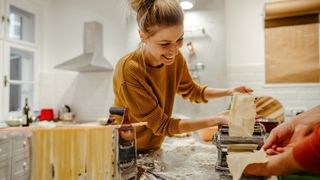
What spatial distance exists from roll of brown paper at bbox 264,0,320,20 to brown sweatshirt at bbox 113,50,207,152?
148 centimetres

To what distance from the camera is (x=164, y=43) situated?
0.85m

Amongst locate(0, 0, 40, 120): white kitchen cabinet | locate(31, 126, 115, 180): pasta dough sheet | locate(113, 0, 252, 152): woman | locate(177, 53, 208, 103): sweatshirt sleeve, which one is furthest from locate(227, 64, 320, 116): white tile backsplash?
locate(0, 0, 40, 120): white kitchen cabinet

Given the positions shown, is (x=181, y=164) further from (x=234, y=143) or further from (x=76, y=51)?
(x=76, y=51)

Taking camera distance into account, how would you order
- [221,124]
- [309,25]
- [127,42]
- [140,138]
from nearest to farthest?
1. [221,124]
2. [140,138]
3. [309,25]
4. [127,42]

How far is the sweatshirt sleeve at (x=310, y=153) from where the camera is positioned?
0.51 metres

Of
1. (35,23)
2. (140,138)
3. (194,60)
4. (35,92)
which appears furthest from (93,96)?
(140,138)

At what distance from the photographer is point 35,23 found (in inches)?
120

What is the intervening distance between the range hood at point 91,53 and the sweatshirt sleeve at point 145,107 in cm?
194

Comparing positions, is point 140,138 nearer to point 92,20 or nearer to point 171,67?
point 171,67

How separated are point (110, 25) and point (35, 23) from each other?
965mm

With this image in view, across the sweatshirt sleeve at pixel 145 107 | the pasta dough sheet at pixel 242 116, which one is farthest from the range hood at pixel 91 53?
the pasta dough sheet at pixel 242 116

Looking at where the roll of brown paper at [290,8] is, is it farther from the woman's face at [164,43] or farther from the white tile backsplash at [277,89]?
the woman's face at [164,43]

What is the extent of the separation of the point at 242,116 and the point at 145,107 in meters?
0.33

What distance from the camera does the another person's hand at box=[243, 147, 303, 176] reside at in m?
0.55
